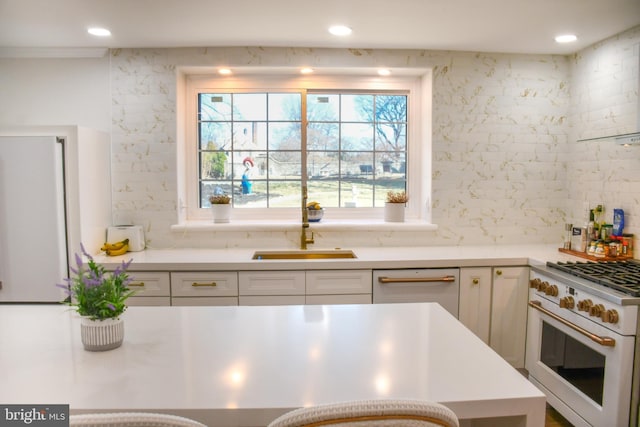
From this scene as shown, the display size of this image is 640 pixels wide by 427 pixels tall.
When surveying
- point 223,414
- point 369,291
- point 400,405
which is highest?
point 400,405

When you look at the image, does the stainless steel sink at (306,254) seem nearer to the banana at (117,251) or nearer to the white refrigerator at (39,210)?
the banana at (117,251)

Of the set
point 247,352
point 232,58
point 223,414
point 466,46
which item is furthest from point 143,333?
point 466,46

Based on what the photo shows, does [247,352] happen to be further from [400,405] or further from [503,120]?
[503,120]

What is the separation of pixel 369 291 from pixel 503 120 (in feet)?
5.60

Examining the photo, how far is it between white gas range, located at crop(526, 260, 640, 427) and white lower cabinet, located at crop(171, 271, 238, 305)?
1866 millimetres

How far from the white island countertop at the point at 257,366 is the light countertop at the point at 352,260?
41.7 inches

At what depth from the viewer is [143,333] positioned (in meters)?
1.45

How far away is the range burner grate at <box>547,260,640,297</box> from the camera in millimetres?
2045

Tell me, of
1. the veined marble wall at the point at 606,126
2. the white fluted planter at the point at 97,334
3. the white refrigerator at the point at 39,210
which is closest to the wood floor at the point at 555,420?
the veined marble wall at the point at 606,126

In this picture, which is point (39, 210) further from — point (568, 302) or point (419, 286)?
point (568, 302)

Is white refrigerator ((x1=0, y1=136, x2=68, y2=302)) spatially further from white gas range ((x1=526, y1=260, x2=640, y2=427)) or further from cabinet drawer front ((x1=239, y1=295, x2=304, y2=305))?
white gas range ((x1=526, y1=260, x2=640, y2=427))

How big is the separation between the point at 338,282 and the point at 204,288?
33.3 inches

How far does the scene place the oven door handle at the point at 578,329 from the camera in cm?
200

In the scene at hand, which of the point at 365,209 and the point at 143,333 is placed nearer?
the point at 143,333
